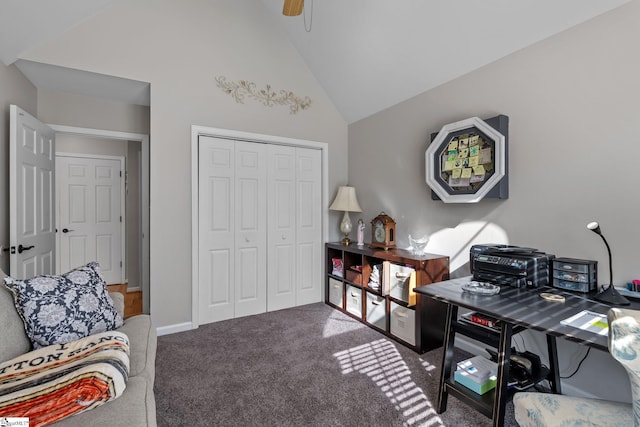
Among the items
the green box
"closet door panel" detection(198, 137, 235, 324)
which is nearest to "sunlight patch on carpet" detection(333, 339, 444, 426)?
the green box

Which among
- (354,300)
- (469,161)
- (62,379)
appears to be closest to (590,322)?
(469,161)

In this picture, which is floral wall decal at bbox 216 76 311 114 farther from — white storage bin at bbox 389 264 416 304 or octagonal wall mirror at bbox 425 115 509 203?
white storage bin at bbox 389 264 416 304

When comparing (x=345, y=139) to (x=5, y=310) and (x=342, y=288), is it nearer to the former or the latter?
(x=342, y=288)

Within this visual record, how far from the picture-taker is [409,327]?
262 cm

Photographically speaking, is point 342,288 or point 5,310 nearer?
point 5,310

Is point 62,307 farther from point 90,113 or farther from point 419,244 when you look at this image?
point 419,244

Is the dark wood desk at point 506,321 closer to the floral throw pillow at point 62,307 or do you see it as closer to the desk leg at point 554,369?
the desk leg at point 554,369

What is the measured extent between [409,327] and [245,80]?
288 cm

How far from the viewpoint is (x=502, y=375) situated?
1468 millimetres

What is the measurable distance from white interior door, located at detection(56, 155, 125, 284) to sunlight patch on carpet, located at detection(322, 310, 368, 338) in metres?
3.38

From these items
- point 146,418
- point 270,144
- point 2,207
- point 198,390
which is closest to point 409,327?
point 198,390

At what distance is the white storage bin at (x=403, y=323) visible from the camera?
2588 millimetres

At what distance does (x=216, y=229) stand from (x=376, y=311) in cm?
178

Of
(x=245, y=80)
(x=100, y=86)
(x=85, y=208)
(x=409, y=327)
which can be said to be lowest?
(x=409, y=327)
